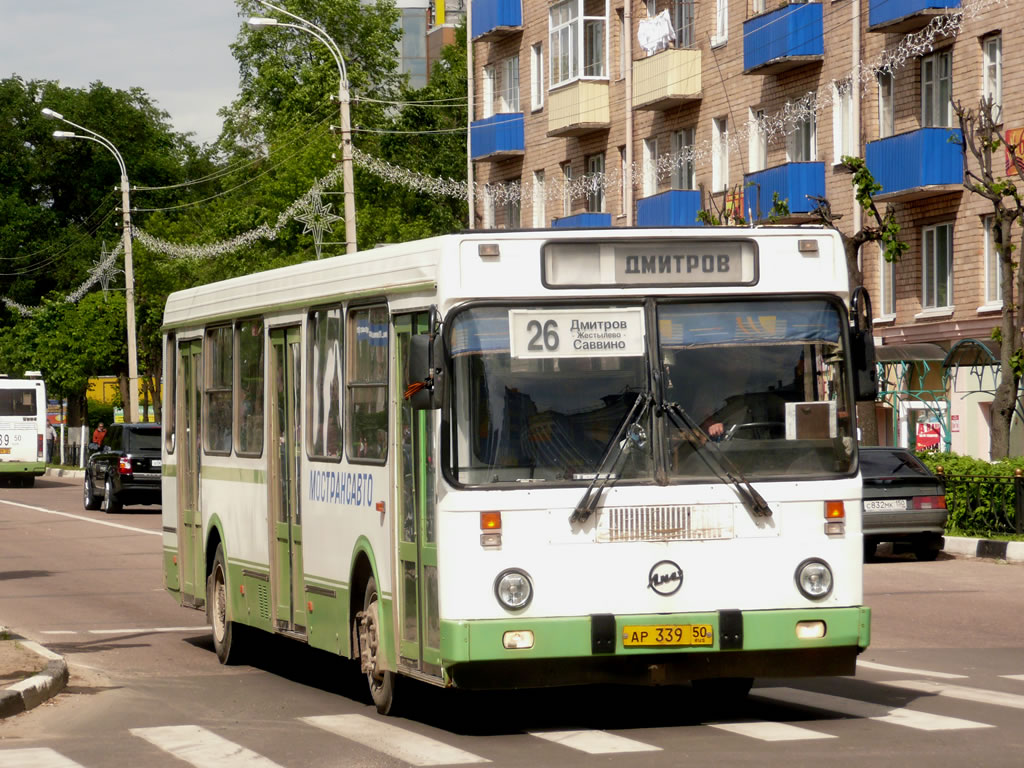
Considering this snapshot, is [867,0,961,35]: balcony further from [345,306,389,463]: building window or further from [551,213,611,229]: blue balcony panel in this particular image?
[345,306,389,463]: building window

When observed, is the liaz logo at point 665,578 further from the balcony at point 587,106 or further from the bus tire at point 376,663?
the balcony at point 587,106

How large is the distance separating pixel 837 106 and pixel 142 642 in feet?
90.4

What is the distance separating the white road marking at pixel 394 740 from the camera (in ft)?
30.7

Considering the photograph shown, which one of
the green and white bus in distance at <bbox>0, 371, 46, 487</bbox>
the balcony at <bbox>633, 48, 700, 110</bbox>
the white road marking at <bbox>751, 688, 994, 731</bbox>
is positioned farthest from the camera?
the green and white bus in distance at <bbox>0, 371, 46, 487</bbox>

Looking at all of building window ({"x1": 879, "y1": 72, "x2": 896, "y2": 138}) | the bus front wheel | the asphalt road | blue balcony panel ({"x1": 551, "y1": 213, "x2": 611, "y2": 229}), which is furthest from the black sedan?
blue balcony panel ({"x1": 551, "y1": 213, "x2": 611, "y2": 229})

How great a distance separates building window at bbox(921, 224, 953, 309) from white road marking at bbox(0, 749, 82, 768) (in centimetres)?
2955

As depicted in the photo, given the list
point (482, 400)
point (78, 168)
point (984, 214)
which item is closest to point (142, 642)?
point (482, 400)

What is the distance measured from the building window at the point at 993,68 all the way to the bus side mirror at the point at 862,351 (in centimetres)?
2676

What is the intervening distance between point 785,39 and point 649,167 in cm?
814

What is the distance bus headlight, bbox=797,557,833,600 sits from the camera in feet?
33.0

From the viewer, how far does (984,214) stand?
A: 3622 centimetres

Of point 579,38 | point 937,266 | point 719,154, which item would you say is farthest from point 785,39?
point 579,38

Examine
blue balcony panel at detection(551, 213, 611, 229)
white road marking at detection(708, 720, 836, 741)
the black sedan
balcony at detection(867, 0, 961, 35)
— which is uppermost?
balcony at detection(867, 0, 961, 35)

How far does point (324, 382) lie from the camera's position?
39.6 ft
